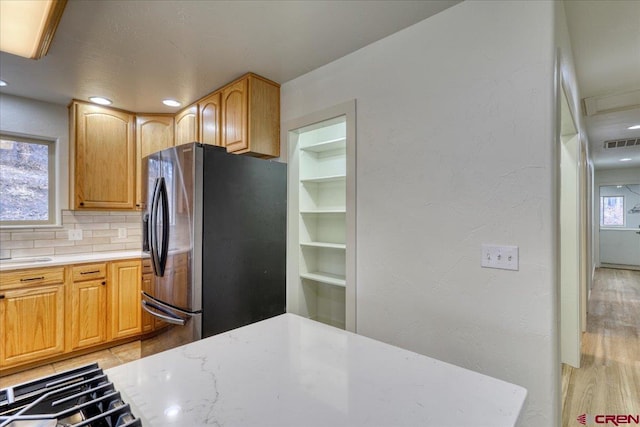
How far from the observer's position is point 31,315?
8.36ft

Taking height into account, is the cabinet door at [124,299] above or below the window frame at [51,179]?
below

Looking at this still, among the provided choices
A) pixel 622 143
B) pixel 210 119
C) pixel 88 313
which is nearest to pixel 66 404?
pixel 210 119

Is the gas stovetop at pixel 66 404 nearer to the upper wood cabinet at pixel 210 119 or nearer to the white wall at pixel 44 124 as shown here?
the upper wood cabinet at pixel 210 119

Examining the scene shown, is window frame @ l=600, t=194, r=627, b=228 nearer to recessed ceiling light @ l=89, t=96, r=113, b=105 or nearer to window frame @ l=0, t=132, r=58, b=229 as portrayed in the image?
recessed ceiling light @ l=89, t=96, r=113, b=105

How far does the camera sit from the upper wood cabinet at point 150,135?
330 cm

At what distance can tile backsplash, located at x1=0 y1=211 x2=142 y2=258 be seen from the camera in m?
2.88

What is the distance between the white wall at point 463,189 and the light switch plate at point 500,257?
28 millimetres

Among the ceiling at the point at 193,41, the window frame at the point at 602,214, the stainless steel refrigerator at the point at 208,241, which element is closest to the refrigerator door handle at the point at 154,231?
the stainless steel refrigerator at the point at 208,241

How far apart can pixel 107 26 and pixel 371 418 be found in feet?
7.44

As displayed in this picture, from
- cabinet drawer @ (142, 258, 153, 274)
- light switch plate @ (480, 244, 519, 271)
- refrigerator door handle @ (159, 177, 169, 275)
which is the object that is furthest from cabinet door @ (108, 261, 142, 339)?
light switch plate @ (480, 244, 519, 271)

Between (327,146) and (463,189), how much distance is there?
1424mm

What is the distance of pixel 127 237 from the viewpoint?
356 centimetres

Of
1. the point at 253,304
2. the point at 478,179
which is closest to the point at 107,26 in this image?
the point at 253,304

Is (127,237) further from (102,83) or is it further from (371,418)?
(371,418)
